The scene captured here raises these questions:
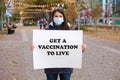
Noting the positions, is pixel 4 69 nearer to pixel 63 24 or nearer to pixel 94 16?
pixel 63 24

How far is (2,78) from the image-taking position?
11359 millimetres

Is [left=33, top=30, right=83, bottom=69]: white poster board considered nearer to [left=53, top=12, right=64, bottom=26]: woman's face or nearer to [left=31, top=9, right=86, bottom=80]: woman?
[left=31, top=9, right=86, bottom=80]: woman

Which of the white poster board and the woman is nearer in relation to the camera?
the woman

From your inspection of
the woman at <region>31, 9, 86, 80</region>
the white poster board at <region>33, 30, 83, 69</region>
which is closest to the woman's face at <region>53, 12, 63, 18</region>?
the woman at <region>31, 9, 86, 80</region>

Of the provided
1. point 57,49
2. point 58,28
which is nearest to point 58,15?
point 58,28

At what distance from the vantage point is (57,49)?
A: 712 cm

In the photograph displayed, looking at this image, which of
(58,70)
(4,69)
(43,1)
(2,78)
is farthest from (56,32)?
(43,1)

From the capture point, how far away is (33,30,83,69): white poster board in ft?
23.1

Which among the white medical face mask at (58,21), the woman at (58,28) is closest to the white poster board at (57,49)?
the woman at (58,28)

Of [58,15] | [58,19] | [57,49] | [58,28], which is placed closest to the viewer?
[58,19]

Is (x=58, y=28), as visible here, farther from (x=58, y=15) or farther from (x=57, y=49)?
(x=57, y=49)

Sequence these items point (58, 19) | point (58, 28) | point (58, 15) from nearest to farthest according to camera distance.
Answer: point (58, 19)
point (58, 15)
point (58, 28)

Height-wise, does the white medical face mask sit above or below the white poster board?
above

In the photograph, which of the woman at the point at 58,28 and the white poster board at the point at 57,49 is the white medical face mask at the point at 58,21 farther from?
the white poster board at the point at 57,49
